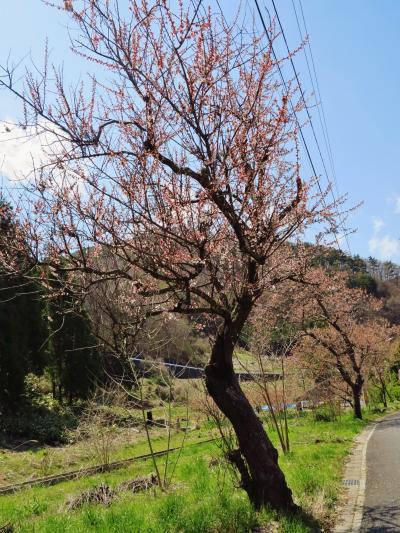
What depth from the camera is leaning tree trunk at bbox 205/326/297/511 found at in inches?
232

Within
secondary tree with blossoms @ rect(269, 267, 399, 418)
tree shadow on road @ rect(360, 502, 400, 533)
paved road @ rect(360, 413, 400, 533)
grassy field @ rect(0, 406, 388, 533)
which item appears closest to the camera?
grassy field @ rect(0, 406, 388, 533)

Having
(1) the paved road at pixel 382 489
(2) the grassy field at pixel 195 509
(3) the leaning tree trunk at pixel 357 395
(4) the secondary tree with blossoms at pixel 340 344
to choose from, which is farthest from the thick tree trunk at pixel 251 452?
(3) the leaning tree trunk at pixel 357 395

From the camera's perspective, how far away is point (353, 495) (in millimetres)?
7852

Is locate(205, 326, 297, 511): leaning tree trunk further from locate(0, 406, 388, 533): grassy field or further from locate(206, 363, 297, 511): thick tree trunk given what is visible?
locate(0, 406, 388, 533): grassy field

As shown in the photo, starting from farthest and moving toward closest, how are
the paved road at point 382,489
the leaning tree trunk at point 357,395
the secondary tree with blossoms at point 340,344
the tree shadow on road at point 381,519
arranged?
the leaning tree trunk at point 357,395 < the secondary tree with blossoms at point 340,344 < the paved road at point 382,489 < the tree shadow on road at point 381,519

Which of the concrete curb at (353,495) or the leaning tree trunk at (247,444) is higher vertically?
the leaning tree trunk at (247,444)

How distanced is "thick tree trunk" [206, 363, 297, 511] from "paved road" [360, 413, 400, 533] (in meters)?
1.05

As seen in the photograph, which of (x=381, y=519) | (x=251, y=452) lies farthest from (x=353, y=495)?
(x=251, y=452)

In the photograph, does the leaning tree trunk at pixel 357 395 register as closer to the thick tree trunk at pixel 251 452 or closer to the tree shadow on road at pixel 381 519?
the tree shadow on road at pixel 381 519

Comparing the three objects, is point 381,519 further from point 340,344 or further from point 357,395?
point 340,344

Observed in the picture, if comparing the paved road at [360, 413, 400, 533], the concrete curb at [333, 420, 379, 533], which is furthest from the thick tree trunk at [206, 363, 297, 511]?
the paved road at [360, 413, 400, 533]

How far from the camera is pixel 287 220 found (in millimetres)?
5809

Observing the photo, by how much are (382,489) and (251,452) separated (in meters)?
3.34

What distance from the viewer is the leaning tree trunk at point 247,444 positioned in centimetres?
588
